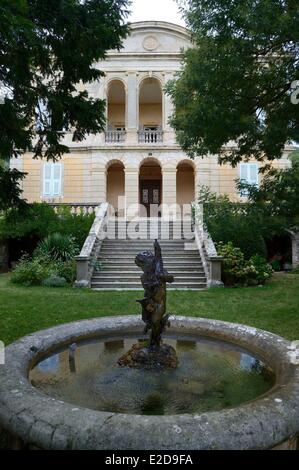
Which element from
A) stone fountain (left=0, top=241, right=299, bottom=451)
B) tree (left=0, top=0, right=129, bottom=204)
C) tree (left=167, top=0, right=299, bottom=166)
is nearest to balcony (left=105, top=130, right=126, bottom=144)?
tree (left=167, top=0, right=299, bottom=166)

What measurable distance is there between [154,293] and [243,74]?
5118mm

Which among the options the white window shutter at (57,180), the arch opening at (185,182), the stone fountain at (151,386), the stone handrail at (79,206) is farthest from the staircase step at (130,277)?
the arch opening at (185,182)

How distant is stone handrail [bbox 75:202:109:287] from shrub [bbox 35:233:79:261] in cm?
95

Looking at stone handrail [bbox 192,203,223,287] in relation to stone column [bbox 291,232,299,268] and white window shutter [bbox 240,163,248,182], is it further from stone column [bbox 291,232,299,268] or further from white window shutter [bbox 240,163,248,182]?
white window shutter [bbox 240,163,248,182]

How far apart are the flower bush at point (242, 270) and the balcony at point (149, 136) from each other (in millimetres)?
12580

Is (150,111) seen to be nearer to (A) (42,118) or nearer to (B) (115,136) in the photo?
(B) (115,136)

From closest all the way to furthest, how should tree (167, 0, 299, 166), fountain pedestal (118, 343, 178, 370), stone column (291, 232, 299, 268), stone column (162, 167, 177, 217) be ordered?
fountain pedestal (118, 343, 178, 370) → tree (167, 0, 299, 166) → stone column (291, 232, 299, 268) → stone column (162, 167, 177, 217)

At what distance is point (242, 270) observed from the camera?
11836 millimetres

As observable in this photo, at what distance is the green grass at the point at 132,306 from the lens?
24.2 ft

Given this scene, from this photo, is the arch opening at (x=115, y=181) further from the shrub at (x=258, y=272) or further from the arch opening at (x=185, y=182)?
the shrub at (x=258, y=272)

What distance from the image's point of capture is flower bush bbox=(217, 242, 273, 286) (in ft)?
38.9

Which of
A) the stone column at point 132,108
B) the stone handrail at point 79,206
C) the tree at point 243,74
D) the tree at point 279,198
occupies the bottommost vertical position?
the tree at point 279,198
